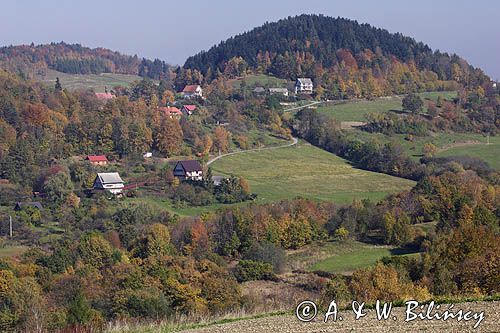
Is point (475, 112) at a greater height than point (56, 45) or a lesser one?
lesser

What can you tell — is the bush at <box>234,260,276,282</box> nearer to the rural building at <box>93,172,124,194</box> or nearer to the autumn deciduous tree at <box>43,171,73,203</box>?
the autumn deciduous tree at <box>43,171,73,203</box>

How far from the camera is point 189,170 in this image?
1640 inches

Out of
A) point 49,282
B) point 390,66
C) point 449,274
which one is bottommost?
point 49,282

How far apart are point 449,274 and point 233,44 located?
81.4 meters

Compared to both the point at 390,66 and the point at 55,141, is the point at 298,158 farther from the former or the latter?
the point at 390,66

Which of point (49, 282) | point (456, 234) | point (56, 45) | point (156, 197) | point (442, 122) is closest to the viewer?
point (456, 234)

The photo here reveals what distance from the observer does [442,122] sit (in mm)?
58500

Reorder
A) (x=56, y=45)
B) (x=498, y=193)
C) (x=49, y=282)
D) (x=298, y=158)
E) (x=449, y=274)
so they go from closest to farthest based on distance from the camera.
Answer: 1. (x=449, y=274)
2. (x=49, y=282)
3. (x=498, y=193)
4. (x=298, y=158)
5. (x=56, y=45)

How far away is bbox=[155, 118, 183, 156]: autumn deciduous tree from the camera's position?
4766 cm

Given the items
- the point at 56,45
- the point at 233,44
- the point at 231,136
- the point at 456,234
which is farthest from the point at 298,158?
the point at 56,45

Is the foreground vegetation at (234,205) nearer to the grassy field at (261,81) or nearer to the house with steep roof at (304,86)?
the house with steep roof at (304,86)

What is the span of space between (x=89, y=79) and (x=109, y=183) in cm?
6806

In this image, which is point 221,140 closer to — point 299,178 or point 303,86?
point 299,178

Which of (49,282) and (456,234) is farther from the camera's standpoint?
(49,282)
